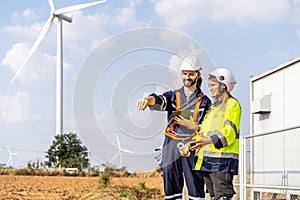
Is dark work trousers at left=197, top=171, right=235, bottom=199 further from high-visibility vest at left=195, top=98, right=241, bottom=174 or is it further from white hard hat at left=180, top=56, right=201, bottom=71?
white hard hat at left=180, top=56, right=201, bottom=71

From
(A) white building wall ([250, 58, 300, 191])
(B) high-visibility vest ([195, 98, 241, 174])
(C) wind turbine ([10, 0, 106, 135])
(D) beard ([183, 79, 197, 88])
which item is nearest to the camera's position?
(B) high-visibility vest ([195, 98, 241, 174])

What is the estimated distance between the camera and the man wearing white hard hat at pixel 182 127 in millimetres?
4824

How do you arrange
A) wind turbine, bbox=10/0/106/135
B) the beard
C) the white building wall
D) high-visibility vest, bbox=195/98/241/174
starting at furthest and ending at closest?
1. wind turbine, bbox=10/0/106/135
2. the white building wall
3. the beard
4. high-visibility vest, bbox=195/98/241/174

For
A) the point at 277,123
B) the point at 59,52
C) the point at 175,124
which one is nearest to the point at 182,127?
the point at 175,124

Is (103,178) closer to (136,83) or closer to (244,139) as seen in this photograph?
(244,139)

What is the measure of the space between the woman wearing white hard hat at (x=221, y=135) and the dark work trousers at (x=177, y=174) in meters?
0.08

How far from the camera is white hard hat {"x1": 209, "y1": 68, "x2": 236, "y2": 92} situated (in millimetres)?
4836

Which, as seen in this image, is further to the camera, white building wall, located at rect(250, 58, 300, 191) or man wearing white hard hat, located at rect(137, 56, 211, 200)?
white building wall, located at rect(250, 58, 300, 191)

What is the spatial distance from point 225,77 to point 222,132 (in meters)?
→ 0.49

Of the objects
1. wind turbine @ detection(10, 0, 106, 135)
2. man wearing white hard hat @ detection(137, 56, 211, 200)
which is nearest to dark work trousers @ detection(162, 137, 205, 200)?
man wearing white hard hat @ detection(137, 56, 211, 200)

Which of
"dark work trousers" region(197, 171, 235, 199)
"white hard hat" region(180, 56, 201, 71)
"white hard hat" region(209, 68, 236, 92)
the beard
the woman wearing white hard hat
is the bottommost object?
"dark work trousers" region(197, 171, 235, 199)

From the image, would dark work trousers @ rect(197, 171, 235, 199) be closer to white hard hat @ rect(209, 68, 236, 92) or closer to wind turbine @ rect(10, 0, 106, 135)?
white hard hat @ rect(209, 68, 236, 92)

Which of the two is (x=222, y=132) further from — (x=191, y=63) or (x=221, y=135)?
(x=191, y=63)

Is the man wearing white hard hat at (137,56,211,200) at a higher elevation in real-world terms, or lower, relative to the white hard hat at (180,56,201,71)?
lower
